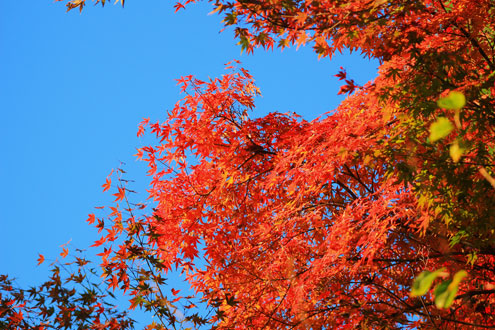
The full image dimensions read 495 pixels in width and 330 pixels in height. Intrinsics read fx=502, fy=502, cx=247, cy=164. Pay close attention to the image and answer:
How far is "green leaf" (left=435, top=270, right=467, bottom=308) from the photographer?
1.33 meters

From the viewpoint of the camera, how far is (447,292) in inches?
53.9

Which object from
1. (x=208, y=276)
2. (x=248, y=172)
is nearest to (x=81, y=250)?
(x=208, y=276)

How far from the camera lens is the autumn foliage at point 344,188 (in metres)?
4.46

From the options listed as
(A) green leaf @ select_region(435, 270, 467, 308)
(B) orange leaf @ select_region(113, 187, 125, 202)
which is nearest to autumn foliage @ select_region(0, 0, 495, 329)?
(B) orange leaf @ select_region(113, 187, 125, 202)

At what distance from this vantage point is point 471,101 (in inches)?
174

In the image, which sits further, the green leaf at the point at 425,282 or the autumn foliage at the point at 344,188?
the autumn foliage at the point at 344,188

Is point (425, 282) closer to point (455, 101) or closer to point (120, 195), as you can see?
point (455, 101)

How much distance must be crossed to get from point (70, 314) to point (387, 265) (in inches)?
147

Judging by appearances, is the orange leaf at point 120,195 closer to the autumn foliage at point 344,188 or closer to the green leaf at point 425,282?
the autumn foliage at point 344,188

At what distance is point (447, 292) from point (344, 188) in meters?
5.55

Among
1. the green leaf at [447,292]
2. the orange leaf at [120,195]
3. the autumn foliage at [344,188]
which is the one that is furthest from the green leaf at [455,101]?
the orange leaf at [120,195]

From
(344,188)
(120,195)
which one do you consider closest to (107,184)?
(120,195)

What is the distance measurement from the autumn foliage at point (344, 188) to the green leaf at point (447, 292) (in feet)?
7.53

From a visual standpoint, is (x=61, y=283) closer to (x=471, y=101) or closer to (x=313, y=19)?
(x=313, y=19)
